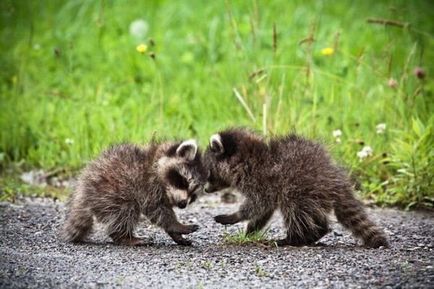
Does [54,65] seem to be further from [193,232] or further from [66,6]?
[193,232]

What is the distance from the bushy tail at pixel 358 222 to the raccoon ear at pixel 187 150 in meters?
1.22

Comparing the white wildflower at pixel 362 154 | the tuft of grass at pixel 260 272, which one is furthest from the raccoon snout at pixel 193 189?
the white wildflower at pixel 362 154

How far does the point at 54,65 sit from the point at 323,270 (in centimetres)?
747

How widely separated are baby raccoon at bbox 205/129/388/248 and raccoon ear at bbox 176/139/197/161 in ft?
0.77

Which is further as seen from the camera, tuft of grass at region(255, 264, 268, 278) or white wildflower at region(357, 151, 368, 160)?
white wildflower at region(357, 151, 368, 160)

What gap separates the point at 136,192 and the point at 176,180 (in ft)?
1.11

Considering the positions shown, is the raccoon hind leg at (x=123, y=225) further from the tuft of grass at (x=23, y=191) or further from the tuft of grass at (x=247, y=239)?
the tuft of grass at (x=23, y=191)

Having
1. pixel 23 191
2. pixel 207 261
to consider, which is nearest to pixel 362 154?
pixel 207 261

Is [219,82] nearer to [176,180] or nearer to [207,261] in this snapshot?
[176,180]

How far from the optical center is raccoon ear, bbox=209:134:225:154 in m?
8.10

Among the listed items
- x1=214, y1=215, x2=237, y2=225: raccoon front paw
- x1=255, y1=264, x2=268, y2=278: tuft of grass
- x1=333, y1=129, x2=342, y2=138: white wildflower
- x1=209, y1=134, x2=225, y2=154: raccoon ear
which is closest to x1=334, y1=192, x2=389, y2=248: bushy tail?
x1=214, y1=215, x2=237, y2=225: raccoon front paw

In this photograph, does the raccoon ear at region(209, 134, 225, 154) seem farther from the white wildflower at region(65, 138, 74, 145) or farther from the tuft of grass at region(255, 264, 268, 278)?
the white wildflower at region(65, 138, 74, 145)

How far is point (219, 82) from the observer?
12039 mm

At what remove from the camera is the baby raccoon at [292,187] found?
A: 304 inches
